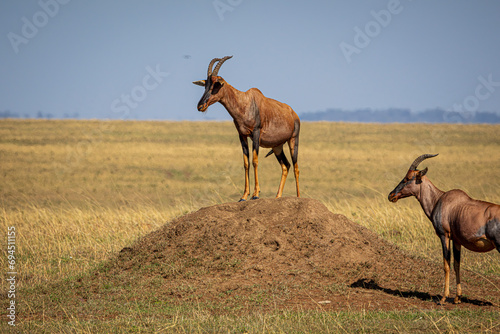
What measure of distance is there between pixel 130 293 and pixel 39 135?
118ft

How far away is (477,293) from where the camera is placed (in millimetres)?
9508

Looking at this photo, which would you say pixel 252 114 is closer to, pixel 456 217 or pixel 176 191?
pixel 456 217

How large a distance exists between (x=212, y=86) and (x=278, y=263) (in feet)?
10.4

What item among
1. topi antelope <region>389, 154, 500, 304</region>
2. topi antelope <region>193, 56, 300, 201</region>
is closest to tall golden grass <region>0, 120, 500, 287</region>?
topi antelope <region>389, 154, 500, 304</region>

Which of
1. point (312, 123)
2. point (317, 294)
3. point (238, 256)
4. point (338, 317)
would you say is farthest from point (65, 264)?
point (312, 123)

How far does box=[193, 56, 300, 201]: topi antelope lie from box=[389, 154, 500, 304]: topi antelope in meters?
2.84

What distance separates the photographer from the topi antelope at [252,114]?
10.5 metres

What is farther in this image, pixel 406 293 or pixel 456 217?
pixel 406 293

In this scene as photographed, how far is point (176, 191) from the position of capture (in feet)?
95.3

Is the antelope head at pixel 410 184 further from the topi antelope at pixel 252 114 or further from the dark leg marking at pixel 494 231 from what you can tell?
the topi antelope at pixel 252 114

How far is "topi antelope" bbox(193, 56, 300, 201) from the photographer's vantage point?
10500 mm

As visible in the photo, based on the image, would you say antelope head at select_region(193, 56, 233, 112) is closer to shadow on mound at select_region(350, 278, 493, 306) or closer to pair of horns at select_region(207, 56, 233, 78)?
pair of horns at select_region(207, 56, 233, 78)

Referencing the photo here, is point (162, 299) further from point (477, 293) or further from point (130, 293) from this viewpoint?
point (477, 293)

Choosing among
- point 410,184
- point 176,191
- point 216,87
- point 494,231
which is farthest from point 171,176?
point 494,231
